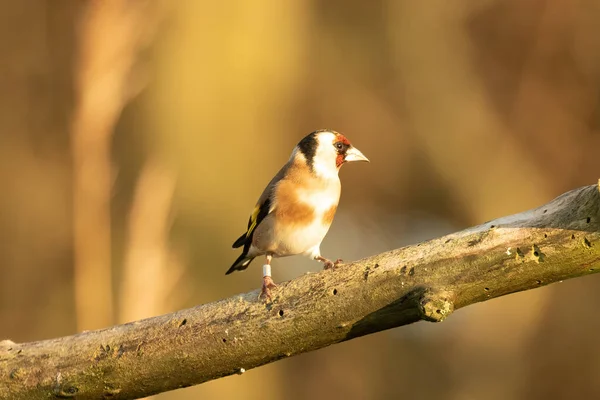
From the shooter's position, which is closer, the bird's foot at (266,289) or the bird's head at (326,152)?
the bird's foot at (266,289)

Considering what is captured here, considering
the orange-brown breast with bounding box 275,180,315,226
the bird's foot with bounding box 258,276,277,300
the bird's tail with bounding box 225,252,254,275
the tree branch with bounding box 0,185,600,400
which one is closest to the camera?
the tree branch with bounding box 0,185,600,400

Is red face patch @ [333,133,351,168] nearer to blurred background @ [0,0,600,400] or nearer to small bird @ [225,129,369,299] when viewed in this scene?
small bird @ [225,129,369,299]

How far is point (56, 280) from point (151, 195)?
5.74 ft

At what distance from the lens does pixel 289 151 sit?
14.8ft

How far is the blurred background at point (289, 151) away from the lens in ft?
8.14

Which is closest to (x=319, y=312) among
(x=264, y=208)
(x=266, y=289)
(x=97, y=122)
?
(x=266, y=289)

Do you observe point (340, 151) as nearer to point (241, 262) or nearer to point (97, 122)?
point (241, 262)

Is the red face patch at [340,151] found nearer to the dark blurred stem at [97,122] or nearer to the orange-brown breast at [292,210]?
the orange-brown breast at [292,210]

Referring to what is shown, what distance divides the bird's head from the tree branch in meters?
0.74

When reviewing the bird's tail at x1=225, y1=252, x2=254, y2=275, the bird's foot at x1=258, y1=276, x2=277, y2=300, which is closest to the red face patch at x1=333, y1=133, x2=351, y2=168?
the bird's tail at x1=225, y1=252, x2=254, y2=275

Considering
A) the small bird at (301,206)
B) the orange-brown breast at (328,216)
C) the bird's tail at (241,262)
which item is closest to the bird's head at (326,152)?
the small bird at (301,206)

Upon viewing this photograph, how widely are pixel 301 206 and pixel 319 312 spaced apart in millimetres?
678

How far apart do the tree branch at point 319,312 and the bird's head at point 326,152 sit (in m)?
0.74

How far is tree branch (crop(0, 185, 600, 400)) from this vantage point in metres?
1.59
